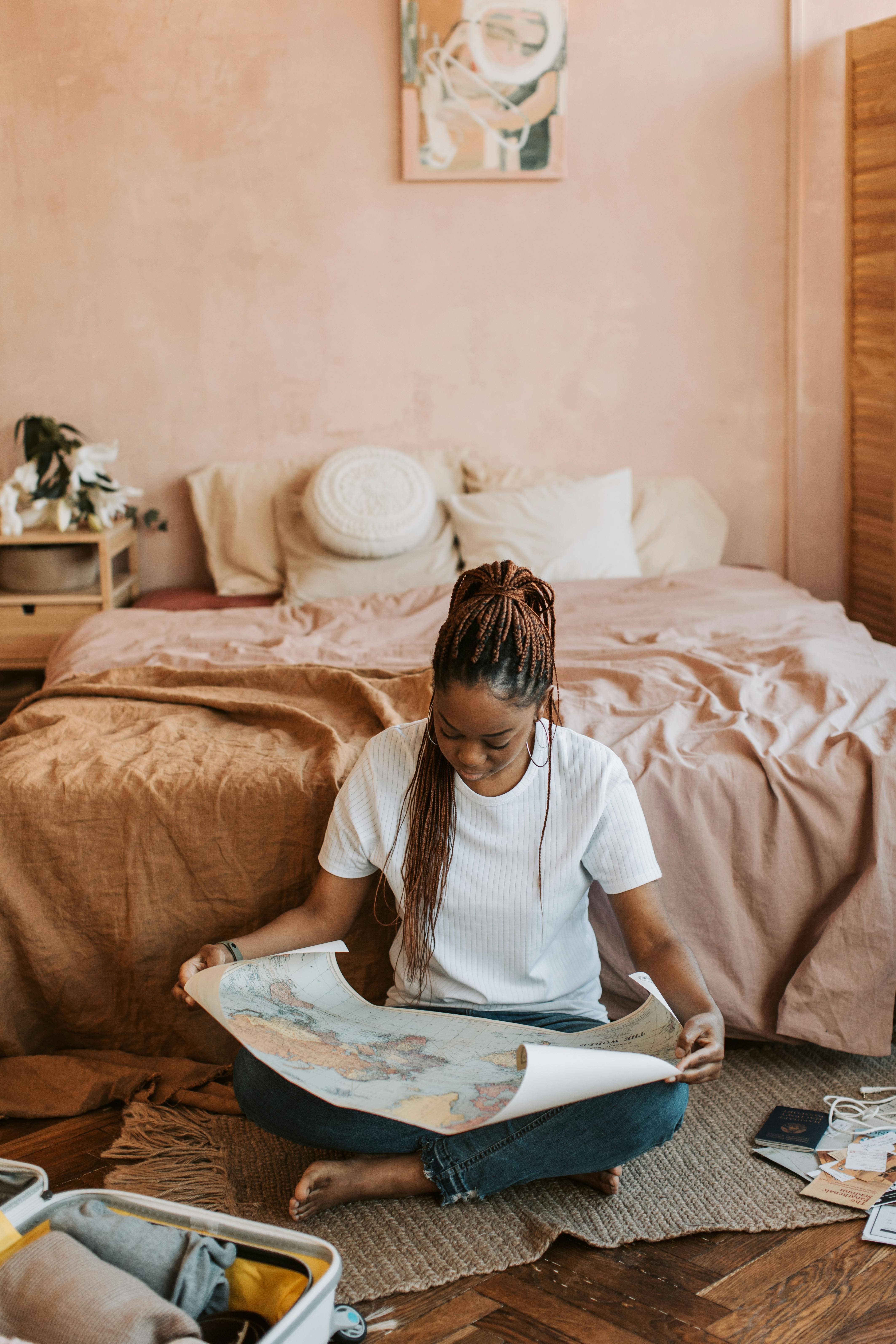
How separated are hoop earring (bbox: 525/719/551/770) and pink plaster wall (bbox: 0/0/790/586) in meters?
2.35

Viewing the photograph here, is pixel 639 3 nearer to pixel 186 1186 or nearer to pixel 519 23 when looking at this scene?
pixel 519 23

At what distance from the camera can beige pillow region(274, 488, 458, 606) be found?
3.28m

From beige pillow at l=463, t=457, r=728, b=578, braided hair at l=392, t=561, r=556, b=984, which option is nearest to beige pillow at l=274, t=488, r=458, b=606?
beige pillow at l=463, t=457, r=728, b=578

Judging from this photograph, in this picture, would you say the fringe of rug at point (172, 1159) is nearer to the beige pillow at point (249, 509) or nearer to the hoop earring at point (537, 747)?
the hoop earring at point (537, 747)

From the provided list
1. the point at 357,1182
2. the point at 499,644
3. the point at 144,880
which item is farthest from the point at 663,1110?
the point at 144,880

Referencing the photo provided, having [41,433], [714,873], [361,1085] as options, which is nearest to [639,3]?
[41,433]

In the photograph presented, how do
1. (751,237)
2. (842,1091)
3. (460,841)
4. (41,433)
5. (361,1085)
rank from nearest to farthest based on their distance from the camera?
1. (361,1085)
2. (460,841)
3. (842,1091)
4. (41,433)
5. (751,237)

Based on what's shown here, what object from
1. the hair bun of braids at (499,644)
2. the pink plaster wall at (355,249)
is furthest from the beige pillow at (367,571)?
the hair bun of braids at (499,644)

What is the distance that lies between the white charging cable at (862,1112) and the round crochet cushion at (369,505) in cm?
198

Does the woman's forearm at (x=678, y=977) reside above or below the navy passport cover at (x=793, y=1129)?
above

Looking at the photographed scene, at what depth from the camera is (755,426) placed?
381 centimetres

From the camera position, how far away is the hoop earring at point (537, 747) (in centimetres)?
152

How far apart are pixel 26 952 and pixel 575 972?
0.88 metres

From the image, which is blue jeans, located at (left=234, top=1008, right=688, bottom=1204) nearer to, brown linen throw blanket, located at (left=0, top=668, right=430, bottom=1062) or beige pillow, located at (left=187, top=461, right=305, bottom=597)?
brown linen throw blanket, located at (left=0, top=668, right=430, bottom=1062)
